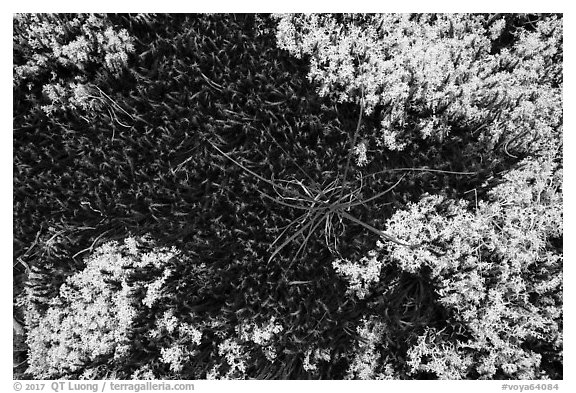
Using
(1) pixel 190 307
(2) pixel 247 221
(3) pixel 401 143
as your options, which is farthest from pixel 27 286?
(3) pixel 401 143

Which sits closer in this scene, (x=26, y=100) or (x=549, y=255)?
(x=549, y=255)

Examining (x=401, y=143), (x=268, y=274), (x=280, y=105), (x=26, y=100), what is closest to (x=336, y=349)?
(x=268, y=274)

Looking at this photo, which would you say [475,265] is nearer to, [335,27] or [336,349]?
[336,349]

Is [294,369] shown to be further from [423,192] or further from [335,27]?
[335,27]

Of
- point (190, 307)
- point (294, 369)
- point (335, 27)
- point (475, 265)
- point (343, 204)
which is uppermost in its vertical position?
point (335, 27)

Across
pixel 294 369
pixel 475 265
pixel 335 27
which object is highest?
pixel 335 27

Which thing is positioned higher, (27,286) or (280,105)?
(280,105)
